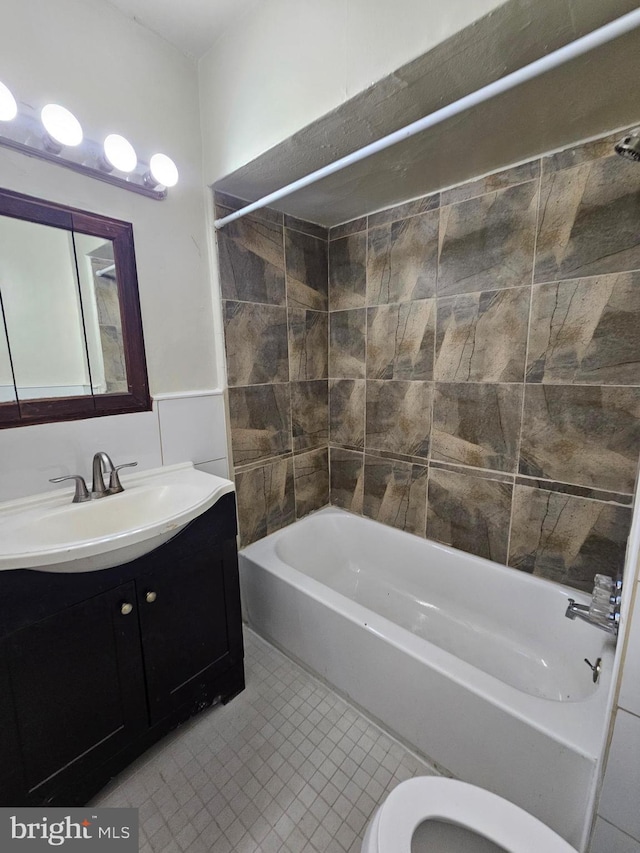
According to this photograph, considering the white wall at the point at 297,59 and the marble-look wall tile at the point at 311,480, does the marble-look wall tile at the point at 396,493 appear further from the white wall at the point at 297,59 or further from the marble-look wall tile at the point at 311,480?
the white wall at the point at 297,59

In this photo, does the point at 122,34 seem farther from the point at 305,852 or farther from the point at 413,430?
the point at 305,852

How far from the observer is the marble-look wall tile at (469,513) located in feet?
5.48

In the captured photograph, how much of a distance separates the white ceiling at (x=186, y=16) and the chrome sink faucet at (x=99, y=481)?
152cm

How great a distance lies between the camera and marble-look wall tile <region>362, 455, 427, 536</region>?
6.35ft

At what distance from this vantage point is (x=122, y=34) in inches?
49.1

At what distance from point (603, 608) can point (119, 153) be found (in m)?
2.26

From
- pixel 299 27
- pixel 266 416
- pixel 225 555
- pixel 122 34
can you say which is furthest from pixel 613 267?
pixel 122 34

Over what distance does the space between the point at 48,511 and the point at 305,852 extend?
4.13 feet

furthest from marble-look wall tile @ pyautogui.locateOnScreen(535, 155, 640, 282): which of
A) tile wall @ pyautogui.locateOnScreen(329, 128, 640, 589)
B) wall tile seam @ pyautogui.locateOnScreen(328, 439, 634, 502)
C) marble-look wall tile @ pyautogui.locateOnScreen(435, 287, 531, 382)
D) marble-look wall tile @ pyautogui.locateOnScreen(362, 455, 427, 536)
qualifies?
marble-look wall tile @ pyautogui.locateOnScreen(362, 455, 427, 536)

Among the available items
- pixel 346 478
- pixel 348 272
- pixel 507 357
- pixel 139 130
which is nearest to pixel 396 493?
pixel 346 478

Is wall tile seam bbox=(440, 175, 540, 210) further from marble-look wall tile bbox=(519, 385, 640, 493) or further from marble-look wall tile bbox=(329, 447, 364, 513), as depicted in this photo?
marble-look wall tile bbox=(329, 447, 364, 513)

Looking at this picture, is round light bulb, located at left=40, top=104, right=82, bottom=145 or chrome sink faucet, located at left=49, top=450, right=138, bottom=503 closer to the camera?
round light bulb, located at left=40, top=104, right=82, bottom=145

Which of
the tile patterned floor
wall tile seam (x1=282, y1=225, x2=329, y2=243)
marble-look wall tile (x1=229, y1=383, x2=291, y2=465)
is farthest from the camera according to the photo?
wall tile seam (x1=282, y1=225, x2=329, y2=243)

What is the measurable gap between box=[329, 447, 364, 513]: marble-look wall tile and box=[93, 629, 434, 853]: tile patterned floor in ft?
3.28
